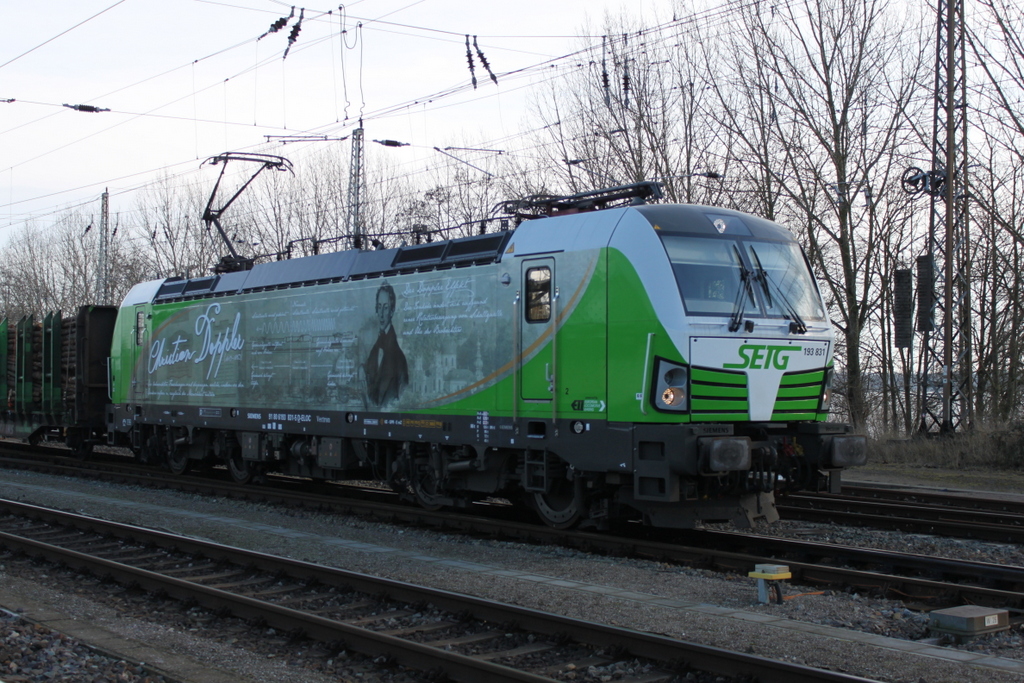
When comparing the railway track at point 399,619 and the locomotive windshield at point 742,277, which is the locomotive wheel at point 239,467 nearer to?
the railway track at point 399,619

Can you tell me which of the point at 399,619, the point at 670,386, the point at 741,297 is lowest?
the point at 399,619

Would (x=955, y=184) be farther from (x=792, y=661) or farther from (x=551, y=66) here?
(x=792, y=661)

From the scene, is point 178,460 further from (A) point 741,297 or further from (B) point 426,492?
(A) point 741,297

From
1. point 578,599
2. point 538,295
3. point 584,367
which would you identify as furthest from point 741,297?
point 578,599

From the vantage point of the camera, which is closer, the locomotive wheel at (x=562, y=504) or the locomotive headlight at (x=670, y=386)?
the locomotive headlight at (x=670, y=386)

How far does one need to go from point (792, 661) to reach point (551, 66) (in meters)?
16.7

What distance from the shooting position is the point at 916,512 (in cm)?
1223

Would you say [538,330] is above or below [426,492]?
above

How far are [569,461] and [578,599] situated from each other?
7.87ft

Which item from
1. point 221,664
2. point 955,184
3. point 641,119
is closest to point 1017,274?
point 955,184

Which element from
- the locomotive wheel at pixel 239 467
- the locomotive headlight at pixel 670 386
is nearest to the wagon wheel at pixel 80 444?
the locomotive wheel at pixel 239 467

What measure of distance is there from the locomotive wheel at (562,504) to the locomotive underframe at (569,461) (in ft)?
0.04

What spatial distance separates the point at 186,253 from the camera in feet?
157

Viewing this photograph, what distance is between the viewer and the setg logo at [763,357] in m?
9.49
